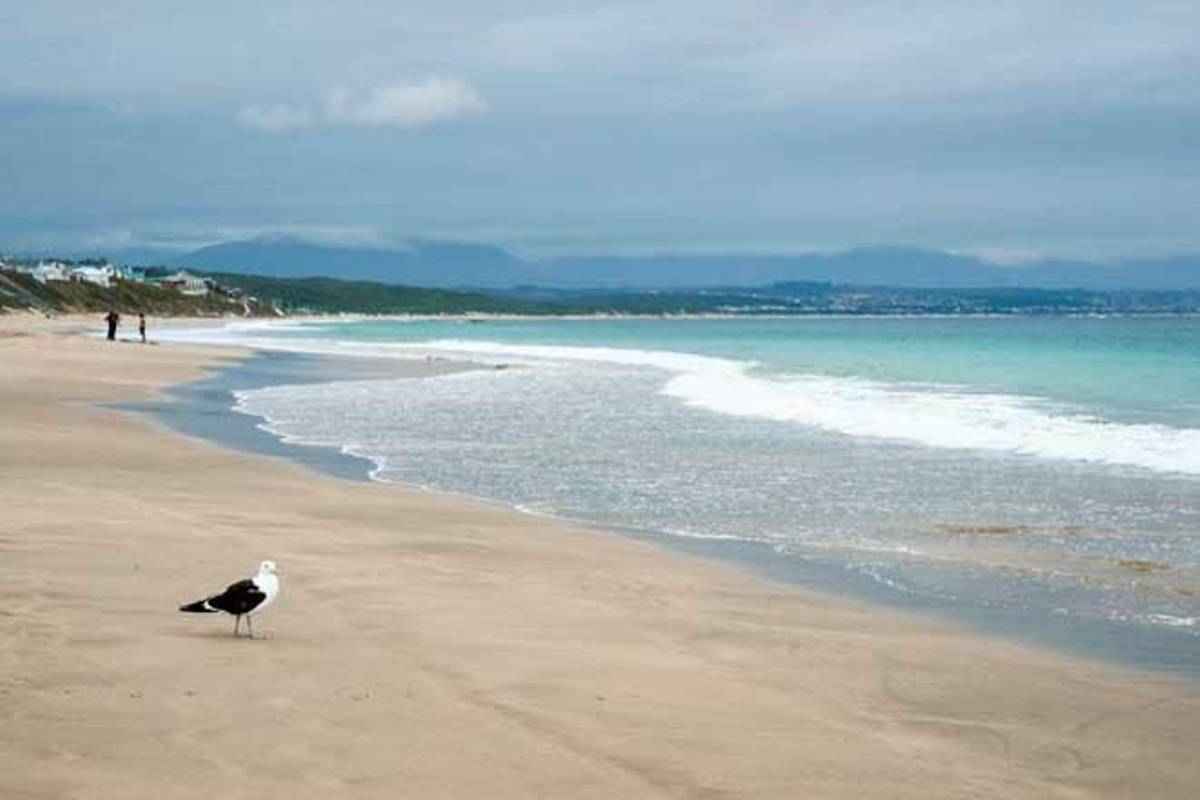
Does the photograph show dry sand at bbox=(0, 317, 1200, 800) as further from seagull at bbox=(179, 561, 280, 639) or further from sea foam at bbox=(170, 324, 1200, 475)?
sea foam at bbox=(170, 324, 1200, 475)

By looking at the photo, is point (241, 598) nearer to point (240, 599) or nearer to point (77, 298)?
point (240, 599)

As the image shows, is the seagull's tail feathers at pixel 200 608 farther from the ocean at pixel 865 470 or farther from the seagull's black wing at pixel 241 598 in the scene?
the ocean at pixel 865 470

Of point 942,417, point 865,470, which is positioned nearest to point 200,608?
point 865,470

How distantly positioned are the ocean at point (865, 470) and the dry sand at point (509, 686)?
5.35 ft

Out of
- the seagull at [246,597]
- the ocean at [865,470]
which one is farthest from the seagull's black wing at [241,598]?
the ocean at [865,470]

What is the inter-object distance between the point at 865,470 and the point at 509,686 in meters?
13.5

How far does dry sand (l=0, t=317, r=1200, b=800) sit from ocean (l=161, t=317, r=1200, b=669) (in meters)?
1.63

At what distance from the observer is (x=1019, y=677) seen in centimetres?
931

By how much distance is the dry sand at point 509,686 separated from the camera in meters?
6.91

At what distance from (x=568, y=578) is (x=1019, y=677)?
422 centimetres

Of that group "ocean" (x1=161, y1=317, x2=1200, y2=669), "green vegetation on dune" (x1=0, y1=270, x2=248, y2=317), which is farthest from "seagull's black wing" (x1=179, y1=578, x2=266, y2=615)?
"green vegetation on dune" (x1=0, y1=270, x2=248, y2=317)

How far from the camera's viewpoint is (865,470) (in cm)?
2128

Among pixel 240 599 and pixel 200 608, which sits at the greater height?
pixel 240 599

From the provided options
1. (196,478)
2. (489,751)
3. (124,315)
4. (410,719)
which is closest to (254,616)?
(410,719)
